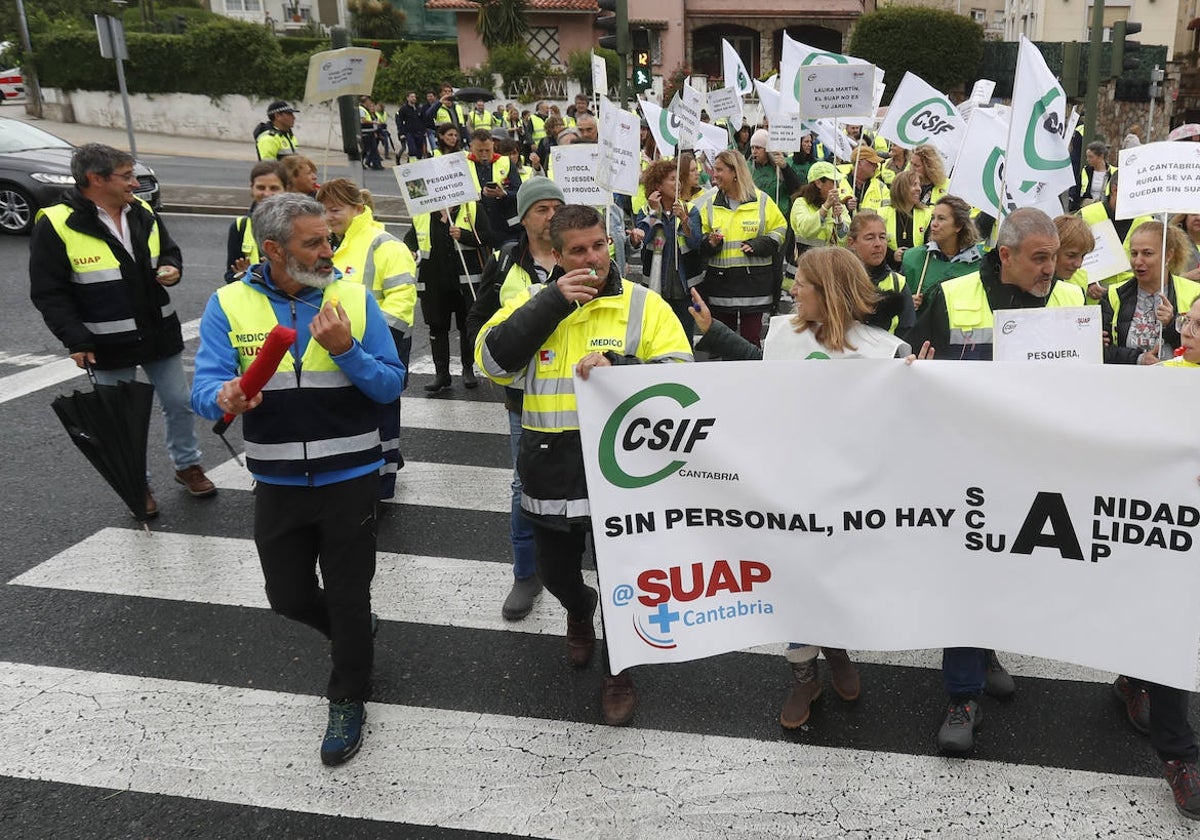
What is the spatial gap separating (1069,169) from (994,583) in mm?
3348

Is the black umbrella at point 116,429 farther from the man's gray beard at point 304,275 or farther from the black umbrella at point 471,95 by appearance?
the black umbrella at point 471,95

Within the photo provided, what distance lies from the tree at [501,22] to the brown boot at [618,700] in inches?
1523

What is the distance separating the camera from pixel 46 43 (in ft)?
114

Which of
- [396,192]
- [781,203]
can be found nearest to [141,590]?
[781,203]

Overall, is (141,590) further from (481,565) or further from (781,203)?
(781,203)

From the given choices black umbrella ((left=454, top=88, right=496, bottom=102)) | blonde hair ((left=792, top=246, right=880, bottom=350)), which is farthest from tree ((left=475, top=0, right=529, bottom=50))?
blonde hair ((left=792, top=246, right=880, bottom=350))

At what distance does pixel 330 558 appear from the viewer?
12.0ft

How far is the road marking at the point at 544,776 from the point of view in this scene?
333 centimetres

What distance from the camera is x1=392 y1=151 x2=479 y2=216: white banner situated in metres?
7.09

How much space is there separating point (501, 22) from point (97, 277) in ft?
Answer: 122

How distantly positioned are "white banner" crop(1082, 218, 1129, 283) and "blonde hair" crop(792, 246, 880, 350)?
2.69m

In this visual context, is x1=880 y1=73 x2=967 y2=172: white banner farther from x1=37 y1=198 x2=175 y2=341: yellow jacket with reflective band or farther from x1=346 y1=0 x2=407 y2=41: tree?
x1=346 y1=0 x2=407 y2=41: tree

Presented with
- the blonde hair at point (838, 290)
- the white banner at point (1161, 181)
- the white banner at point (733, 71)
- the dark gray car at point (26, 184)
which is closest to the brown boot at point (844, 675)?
the blonde hair at point (838, 290)

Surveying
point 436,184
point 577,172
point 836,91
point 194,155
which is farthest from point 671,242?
point 194,155
